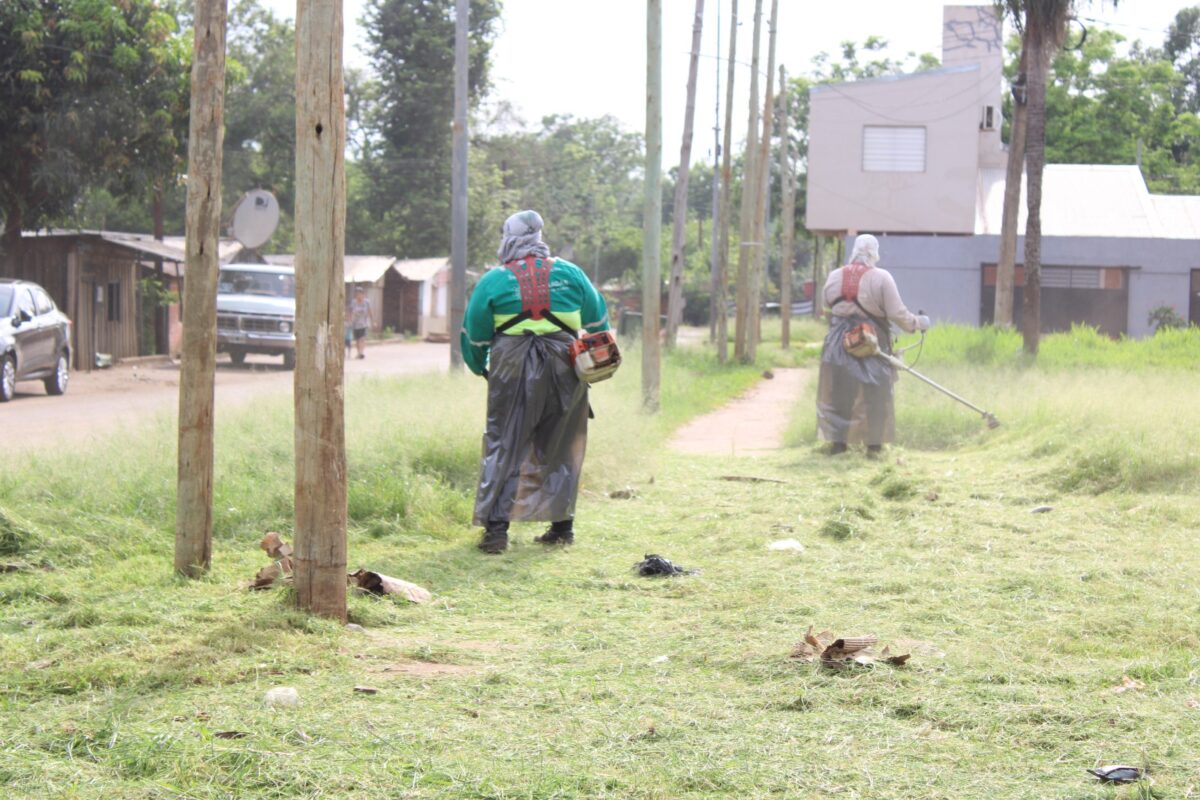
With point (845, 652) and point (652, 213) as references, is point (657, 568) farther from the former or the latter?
point (652, 213)

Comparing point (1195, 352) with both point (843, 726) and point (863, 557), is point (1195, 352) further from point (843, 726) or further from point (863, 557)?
point (843, 726)

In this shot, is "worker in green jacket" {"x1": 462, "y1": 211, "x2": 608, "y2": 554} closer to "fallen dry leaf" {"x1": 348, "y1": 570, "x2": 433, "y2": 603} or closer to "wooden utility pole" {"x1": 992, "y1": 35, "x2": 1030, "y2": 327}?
"fallen dry leaf" {"x1": 348, "y1": 570, "x2": 433, "y2": 603}

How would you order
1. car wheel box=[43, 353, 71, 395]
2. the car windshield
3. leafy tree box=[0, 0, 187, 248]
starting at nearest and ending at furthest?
1. car wheel box=[43, 353, 71, 395]
2. leafy tree box=[0, 0, 187, 248]
3. the car windshield

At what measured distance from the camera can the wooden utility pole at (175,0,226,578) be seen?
249 inches

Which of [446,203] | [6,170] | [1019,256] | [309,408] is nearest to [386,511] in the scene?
[309,408]

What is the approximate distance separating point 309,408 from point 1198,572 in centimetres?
448

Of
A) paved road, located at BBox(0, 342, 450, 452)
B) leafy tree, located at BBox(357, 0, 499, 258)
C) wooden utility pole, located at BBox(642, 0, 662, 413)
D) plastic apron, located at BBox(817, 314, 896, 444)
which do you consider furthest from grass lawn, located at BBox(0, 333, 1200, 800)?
leafy tree, located at BBox(357, 0, 499, 258)

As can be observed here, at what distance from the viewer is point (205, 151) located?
6359 mm

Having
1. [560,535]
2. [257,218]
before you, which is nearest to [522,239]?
[560,535]

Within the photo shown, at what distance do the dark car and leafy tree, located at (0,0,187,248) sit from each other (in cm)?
409

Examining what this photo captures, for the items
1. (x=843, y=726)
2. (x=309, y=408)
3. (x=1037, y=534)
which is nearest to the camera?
(x=843, y=726)

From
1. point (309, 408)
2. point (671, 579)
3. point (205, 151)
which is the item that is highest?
point (205, 151)

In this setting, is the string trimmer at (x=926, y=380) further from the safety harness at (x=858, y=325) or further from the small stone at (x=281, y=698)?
the small stone at (x=281, y=698)

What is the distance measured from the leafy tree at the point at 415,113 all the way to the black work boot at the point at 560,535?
149 ft
